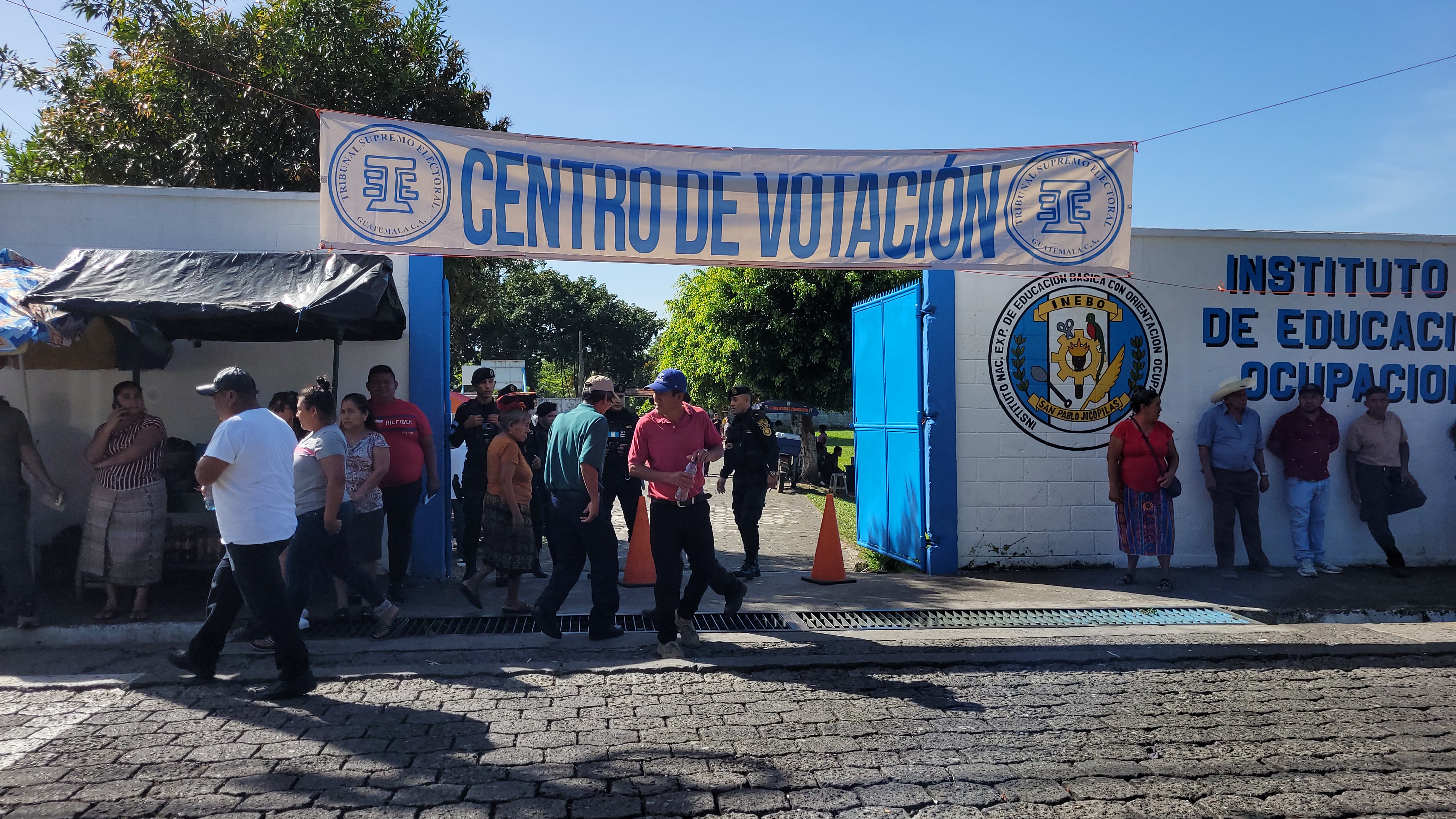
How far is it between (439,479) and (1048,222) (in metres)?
5.53

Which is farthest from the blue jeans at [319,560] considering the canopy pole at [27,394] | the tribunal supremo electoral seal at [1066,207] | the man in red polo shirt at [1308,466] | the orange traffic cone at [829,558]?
the man in red polo shirt at [1308,466]

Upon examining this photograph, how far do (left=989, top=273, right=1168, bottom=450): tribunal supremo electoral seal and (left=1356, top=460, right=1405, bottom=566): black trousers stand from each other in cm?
207

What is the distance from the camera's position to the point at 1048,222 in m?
7.38

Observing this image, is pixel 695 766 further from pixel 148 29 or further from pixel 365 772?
pixel 148 29

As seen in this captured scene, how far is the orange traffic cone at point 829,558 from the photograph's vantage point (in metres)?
8.01

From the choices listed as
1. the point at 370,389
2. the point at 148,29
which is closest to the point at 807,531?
the point at 370,389

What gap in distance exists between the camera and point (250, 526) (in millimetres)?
4848

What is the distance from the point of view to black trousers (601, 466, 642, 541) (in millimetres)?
7636

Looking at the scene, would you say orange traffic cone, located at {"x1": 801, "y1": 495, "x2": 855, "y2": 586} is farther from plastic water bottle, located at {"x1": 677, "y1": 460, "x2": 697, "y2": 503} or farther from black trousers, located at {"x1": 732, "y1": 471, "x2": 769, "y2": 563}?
plastic water bottle, located at {"x1": 677, "y1": 460, "x2": 697, "y2": 503}

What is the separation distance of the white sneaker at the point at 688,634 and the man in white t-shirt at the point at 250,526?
218 centimetres

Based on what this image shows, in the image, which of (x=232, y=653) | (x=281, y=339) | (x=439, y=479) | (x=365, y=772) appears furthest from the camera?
(x=439, y=479)

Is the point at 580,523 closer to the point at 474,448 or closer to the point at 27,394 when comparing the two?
the point at 474,448

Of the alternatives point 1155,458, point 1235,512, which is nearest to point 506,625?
point 1155,458

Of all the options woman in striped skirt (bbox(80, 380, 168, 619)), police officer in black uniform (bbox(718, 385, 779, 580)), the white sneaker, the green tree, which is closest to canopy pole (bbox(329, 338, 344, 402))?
woman in striped skirt (bbox(80, 380, 168, 619))
